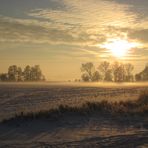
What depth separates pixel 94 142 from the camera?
1544 cm

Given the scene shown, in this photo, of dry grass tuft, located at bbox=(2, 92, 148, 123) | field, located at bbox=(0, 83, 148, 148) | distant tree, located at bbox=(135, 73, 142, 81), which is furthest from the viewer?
distant tree, located at bbox=(135, 73, 142, 81)

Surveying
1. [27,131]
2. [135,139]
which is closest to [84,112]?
[27,131]

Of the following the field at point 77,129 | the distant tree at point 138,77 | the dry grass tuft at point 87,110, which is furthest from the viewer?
the distant tree at point 138,77

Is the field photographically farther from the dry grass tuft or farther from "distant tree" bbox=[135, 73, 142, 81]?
"distant tree" bbox=[135, 73, 142, 81]

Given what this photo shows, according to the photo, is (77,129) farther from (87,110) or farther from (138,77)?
(138,77)

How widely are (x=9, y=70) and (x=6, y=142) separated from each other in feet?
438

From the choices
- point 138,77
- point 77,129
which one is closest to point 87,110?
point 77,129

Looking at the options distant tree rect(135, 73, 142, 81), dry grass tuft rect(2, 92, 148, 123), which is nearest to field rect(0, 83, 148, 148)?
dry grass tuft rect(2, 92, 148, 123)

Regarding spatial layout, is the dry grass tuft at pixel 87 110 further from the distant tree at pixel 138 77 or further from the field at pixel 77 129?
the distant tree at pixel 138 77

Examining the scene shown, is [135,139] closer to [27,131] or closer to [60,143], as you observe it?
[60,143]

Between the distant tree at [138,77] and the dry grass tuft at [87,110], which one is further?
the distant tree at [138,77]

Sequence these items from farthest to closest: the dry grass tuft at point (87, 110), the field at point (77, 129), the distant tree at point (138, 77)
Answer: the distant tree at point (138, 77), the dry grass tuft at point (87, 110), the field at point (77, 129)

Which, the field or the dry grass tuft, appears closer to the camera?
the field

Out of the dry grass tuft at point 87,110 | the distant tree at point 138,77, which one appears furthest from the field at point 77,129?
the distant tree at point 138,77
